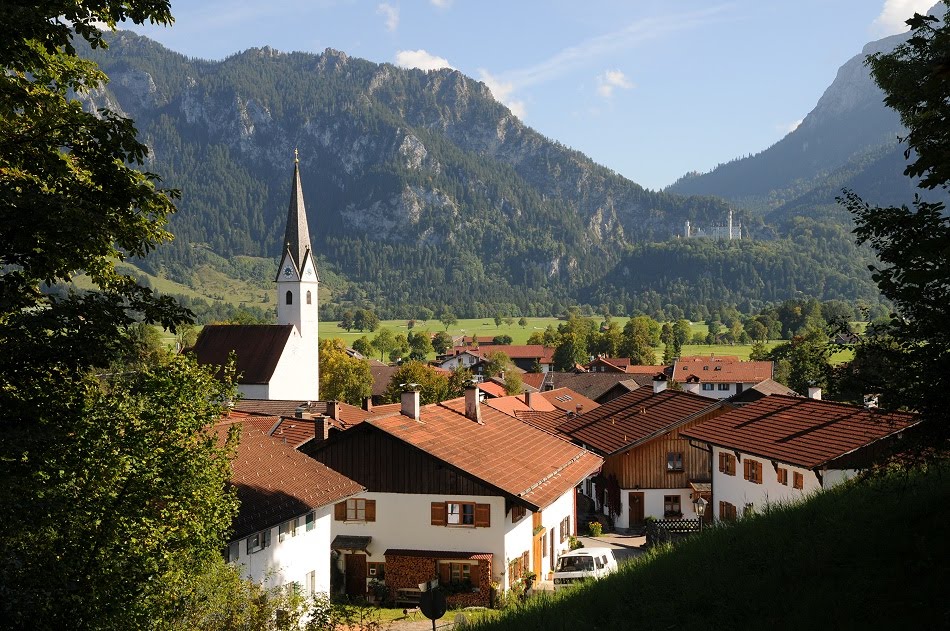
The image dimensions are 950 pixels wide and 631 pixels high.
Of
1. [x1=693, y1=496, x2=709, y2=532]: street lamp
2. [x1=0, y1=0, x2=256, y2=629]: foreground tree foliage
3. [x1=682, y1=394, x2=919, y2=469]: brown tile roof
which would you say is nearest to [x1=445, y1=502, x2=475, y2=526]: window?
[x1=682, y1=394, x2=919, y2=469]: brown tile roof

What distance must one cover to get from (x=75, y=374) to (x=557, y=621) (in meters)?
7.25

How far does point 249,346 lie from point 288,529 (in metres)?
57.4

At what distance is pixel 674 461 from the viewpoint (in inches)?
1703

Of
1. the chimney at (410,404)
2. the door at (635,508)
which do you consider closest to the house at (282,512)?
the chimney at (410,404)

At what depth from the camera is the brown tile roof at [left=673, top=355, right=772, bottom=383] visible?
116 metres

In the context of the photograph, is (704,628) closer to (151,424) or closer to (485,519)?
(151,424)

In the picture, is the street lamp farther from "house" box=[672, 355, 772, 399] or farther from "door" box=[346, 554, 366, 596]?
"house" box=[672, 355, 772, 399]

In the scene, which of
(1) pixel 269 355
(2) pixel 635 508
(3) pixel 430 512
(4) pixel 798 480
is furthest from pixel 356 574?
(1) pixel 269 355

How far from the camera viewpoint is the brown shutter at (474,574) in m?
29.8

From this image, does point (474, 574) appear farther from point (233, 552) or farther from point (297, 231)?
point (297, 231)

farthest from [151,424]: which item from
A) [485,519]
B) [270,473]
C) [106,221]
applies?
[485,519]

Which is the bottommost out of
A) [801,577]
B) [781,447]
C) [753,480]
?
[801,577]

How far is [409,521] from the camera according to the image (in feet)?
101

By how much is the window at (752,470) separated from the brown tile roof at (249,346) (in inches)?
2004
